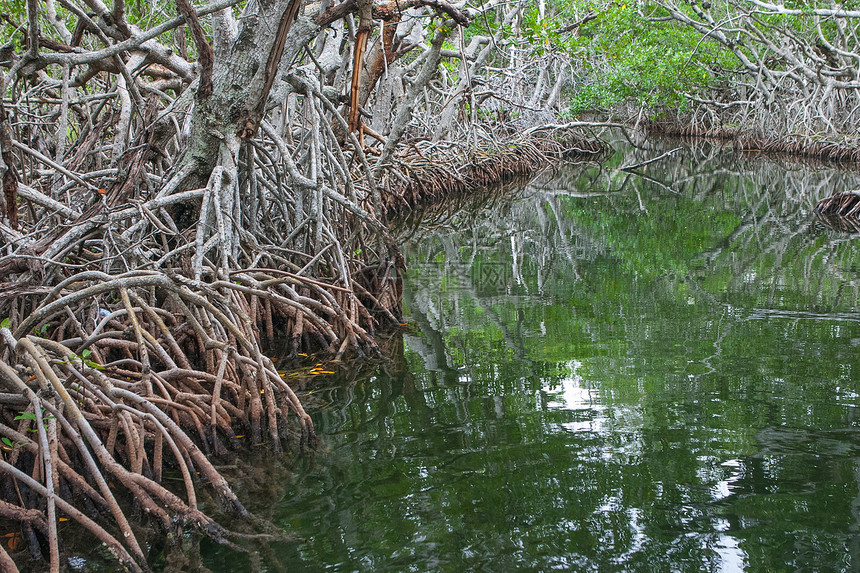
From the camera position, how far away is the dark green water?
9.70 feet

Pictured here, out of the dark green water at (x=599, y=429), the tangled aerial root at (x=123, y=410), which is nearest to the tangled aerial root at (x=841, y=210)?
the dark green water at (x=599, y=429)

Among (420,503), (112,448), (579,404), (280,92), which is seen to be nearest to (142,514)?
(112,448)

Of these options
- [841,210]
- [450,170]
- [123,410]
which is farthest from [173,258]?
[841,210]

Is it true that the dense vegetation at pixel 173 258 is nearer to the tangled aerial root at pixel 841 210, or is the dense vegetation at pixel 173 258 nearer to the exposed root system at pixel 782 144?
the tangled aerial root at pixel 841 210

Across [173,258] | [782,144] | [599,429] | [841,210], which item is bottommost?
[841,210]

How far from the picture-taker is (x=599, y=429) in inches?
157

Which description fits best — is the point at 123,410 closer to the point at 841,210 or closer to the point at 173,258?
the point at 173,258

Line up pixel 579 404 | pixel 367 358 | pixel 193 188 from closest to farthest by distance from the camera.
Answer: pixel 579 404 < pixel 193 188 < pixel 367 358

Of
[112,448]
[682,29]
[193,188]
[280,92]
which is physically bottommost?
[112,448]

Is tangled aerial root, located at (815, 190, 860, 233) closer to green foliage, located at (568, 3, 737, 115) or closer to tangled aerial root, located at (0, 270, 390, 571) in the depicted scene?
tangled aerial root, located at (0, 270, 390, 571)

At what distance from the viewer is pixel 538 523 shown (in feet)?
10.2

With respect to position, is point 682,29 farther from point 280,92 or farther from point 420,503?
point 420,503

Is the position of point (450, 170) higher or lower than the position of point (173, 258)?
lower

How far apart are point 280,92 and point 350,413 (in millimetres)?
2514
